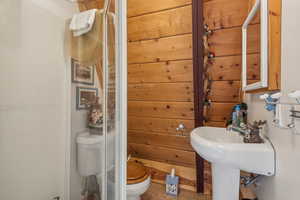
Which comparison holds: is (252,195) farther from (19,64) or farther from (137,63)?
→ (19,64)

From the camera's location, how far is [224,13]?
1.33 m

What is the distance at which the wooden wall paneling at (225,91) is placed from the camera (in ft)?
4.82

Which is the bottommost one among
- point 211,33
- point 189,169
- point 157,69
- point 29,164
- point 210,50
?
point 189,169

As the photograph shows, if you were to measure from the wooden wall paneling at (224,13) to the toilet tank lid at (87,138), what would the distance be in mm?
1367

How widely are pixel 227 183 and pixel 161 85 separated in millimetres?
1073

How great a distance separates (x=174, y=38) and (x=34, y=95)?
50.6 inches

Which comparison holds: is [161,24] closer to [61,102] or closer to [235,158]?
[61,102]

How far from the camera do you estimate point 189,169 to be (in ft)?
6.16

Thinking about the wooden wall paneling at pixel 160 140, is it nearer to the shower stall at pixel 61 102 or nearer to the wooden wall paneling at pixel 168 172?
the wooden wall paneling at pixel 168 172

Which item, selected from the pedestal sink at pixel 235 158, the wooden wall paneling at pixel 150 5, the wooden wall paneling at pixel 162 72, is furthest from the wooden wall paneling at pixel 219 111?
the wooden wall paneling at pixel 150 5

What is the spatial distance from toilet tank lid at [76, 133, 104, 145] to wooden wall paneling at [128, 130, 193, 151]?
2.83 feet

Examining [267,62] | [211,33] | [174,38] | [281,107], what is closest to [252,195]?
[281,107]

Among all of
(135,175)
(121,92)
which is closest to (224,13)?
(121,92)

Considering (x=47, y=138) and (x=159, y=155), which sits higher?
(x=47, y=138)
